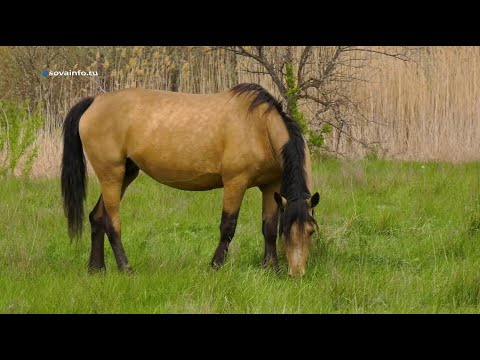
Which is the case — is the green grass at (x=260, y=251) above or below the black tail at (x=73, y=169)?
below

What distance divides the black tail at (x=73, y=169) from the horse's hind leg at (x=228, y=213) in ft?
5.30

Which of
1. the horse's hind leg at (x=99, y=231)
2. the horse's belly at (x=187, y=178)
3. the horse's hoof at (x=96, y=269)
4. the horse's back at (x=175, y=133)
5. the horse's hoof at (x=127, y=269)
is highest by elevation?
the horse's back at (x=175, y=133)

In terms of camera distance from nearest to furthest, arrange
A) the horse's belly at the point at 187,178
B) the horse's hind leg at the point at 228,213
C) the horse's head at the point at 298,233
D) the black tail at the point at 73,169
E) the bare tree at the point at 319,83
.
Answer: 1. the horse's head at the point at 298,233
2. the horse's hind leg at the point at 228,213
3. the horse's belly at the point at 187,178
4. the black tail at the point at 73,169
5. the bare tree at the point at 319,83

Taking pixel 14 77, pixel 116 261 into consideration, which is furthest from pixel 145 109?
pixel 14 77

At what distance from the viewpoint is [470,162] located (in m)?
11.9

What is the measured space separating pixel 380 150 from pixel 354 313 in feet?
25.8

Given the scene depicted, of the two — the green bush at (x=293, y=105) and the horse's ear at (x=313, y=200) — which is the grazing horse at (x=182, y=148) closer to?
the horse's ear at (x=313, y=200)

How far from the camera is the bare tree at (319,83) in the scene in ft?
38.3

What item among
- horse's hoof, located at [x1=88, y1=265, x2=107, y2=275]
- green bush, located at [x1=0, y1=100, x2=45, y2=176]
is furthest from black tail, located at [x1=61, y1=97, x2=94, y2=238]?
green bush, located at [x1=0, y1=100, x2=45, y2=176]

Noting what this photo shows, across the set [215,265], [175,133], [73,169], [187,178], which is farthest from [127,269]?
[175,133]

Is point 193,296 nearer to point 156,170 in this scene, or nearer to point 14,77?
point 156,170

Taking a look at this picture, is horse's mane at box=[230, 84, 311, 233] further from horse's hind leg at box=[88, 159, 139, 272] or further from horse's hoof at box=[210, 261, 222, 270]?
horse's hind leg at box=[88, 159, 139, 272]

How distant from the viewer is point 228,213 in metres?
6.83

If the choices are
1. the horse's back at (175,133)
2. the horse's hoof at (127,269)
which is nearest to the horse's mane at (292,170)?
the horse's back at (175,133)
